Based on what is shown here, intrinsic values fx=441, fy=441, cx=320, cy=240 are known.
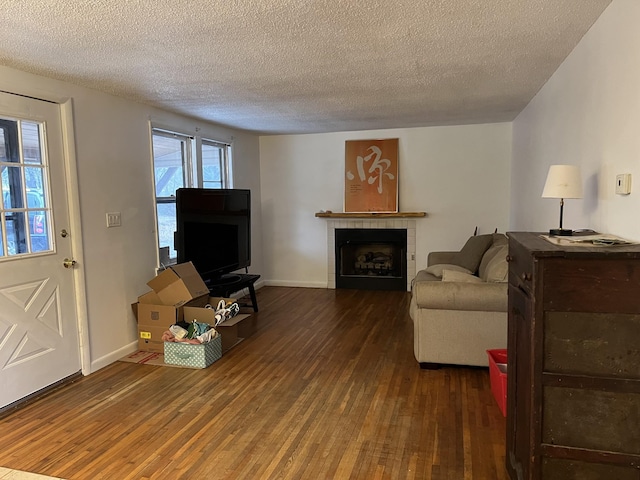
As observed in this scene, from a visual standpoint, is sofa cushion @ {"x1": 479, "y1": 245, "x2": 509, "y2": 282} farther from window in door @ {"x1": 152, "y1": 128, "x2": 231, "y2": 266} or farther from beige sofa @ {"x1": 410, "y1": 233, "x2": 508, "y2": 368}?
window in door @ {"x1": 152, "y1": 128, "x2": 231, "y2": 266}

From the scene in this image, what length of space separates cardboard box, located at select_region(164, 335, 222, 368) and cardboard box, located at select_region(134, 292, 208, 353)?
0.84ft

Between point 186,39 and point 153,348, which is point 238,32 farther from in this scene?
point 153,348

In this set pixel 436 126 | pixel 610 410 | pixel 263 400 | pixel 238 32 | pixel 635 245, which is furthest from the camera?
pixel 436 126

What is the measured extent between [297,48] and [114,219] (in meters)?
2.15

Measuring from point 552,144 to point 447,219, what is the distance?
262 cm

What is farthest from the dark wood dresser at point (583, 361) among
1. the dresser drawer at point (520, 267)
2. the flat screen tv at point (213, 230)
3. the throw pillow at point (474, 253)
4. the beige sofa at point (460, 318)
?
the flat screen tv at point (213, 230)

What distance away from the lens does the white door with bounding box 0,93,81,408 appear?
9.29 feet

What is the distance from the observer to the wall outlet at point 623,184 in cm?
183

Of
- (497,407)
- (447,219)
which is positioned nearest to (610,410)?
(497,407)

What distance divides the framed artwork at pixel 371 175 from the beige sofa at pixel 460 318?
2667 millimetres

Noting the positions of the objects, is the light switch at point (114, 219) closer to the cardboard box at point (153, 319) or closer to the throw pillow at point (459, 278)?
the cardboard box at point (153, 319)

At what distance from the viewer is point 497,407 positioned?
8.92 feet

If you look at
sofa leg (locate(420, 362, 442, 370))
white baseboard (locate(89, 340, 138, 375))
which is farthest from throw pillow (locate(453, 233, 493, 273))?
white baseboard (locate(89, 340, 138, 375))

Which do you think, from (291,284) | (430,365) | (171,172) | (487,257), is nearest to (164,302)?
(171,172)
